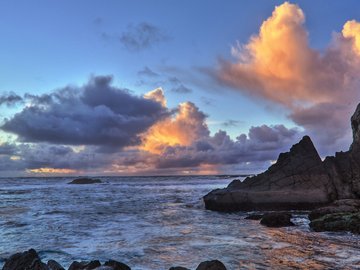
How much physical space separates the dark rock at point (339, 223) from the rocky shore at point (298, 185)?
6622mm

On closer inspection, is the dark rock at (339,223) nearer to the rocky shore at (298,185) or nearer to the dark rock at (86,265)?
the rocky shore at (298,185)

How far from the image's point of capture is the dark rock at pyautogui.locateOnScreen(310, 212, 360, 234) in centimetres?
2035

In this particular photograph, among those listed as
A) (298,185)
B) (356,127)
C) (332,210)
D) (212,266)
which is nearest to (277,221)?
(332,210)

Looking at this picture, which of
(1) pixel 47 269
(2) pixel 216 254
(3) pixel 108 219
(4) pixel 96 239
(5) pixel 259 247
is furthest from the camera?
(3) pixel 108 219

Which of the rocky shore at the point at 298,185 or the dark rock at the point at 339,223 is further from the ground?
the rocky shore at the point at 298,185

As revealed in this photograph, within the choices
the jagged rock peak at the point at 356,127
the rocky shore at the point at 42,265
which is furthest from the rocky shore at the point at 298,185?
the rocky shore at the point at 42,265

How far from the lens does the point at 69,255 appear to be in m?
15.8

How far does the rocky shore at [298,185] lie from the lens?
97.3ft

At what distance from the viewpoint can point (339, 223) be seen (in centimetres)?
2091

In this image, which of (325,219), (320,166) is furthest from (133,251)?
(320,166)

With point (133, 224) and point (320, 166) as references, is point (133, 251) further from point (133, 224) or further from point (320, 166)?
point (320, 166)

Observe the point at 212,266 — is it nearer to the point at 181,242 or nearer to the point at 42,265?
the point at 42,265

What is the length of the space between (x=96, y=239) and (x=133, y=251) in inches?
146

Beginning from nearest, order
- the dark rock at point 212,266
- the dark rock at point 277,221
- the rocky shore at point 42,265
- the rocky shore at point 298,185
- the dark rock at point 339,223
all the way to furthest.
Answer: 1. the dark rock at point 212,266
2. the rocky shore at point 42,265
3. the dark rock at point 339,223
4. the dark rock at point 277,221
5. the rocky shore at point 298,185
